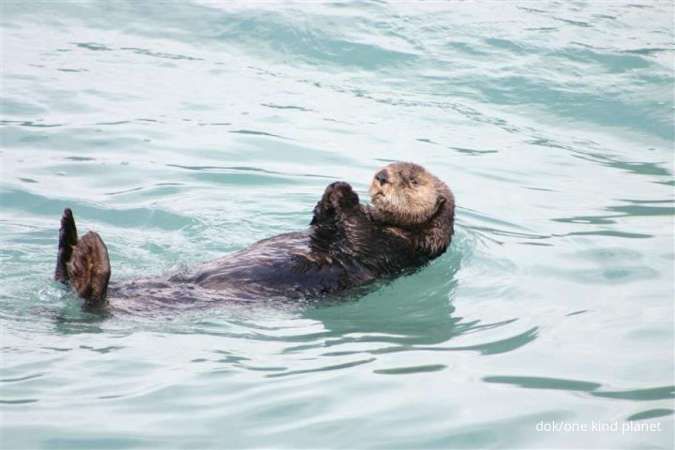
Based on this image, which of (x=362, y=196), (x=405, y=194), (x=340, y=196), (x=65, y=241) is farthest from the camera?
(x=362, y=196)

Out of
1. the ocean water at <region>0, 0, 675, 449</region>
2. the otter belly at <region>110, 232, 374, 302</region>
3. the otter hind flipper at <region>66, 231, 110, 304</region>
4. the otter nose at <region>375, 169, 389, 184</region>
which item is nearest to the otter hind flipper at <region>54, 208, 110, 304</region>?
the otter hind flipper at <region>66, 231, 110, 304</region>

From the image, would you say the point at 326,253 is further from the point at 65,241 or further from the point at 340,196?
the point at 65,241

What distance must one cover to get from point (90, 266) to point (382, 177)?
1.87 m

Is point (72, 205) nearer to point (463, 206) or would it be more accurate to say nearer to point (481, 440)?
point (463, 206)

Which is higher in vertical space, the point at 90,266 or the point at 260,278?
the point at 90,266

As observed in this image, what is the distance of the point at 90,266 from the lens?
5223 mm

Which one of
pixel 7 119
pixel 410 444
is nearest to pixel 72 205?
pixel 7 119

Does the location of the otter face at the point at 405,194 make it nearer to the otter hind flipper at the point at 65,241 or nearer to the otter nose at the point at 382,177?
the otter nose at the point at 382,177

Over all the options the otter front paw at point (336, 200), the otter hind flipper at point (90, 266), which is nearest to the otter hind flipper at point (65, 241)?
the otter hind flipper at point (90, 266)

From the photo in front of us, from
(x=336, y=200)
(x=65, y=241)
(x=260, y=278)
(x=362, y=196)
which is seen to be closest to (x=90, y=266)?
(x=65, y=241)

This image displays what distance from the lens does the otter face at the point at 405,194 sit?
20.9 feet

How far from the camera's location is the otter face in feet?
20.9

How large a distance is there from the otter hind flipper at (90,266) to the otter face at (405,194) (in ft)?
5.85

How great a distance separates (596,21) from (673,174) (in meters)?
3.45
